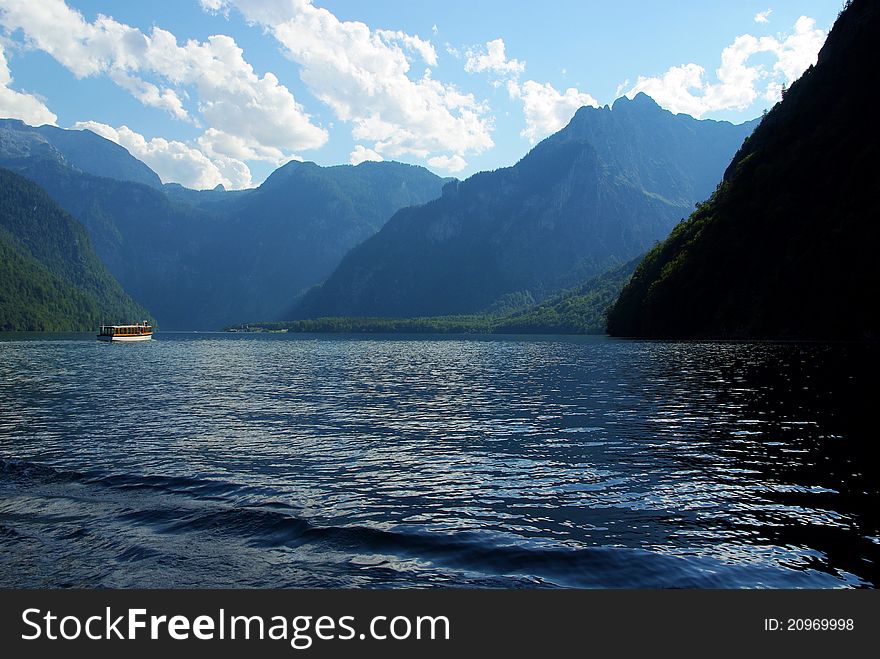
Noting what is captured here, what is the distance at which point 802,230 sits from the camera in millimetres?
141875

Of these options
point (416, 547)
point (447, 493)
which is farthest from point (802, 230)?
point (416, 547)

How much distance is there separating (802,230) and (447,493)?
151201 mm

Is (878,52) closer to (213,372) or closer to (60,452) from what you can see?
(213,372)

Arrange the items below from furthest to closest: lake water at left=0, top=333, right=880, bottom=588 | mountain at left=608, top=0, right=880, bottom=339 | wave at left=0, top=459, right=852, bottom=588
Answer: mountain at left=608, top=0, right=880, bottom=339 < lake water at left=0, top=333, right=880, bottom=588 < wave at left=0, top=459, right=852, bottom=588

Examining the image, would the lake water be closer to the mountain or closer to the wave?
the wave

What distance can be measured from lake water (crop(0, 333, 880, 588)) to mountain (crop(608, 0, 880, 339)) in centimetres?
9343

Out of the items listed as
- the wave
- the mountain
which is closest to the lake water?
the wave

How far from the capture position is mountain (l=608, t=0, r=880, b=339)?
12525 cm

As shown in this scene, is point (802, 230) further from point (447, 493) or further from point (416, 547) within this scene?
point (416, 547)

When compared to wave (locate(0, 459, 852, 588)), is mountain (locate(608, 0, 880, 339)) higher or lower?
higher

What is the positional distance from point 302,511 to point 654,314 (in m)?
178

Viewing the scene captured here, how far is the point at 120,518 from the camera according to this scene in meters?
19.3

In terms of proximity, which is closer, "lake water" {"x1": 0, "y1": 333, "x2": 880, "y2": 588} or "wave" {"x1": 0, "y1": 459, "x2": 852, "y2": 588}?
"wave" {"x1": 0, "y1": 459, "x2": 852, "y2": 588}

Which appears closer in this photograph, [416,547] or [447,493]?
[416,547]
